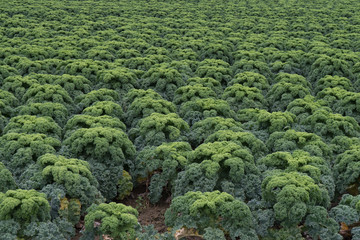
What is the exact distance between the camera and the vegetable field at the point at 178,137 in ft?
21.7

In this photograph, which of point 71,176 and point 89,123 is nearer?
point 71,176

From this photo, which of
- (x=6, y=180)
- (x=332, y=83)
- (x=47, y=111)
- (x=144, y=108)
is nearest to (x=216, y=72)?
(x=332, y=83)

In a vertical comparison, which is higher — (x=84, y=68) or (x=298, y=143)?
(x=298, y=143)

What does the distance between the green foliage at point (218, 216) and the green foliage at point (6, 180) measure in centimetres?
292

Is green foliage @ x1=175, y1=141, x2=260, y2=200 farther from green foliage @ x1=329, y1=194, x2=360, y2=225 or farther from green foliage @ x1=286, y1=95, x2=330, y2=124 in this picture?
green foliage @ x1=286, y1=95, x2=330, y2=124

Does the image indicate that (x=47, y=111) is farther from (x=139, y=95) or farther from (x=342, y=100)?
(x=342, y=100)

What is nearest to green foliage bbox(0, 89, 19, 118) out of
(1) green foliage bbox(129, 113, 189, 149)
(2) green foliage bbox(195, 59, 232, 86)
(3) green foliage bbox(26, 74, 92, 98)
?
(3) green foliage bbox(26, 74, 92, 98)

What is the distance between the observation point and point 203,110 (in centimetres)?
1039

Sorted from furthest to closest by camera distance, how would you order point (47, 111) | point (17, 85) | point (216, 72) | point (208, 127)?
point (216, 72) < point (17, 85) < point (47, 111) < point (208, 127)

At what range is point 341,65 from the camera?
1331cm

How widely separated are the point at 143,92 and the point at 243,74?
322 centimetres

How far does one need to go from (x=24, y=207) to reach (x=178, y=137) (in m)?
3.80

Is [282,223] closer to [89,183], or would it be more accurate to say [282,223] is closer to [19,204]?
[89,183]

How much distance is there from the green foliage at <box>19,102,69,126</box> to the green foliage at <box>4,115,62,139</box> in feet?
1.53
